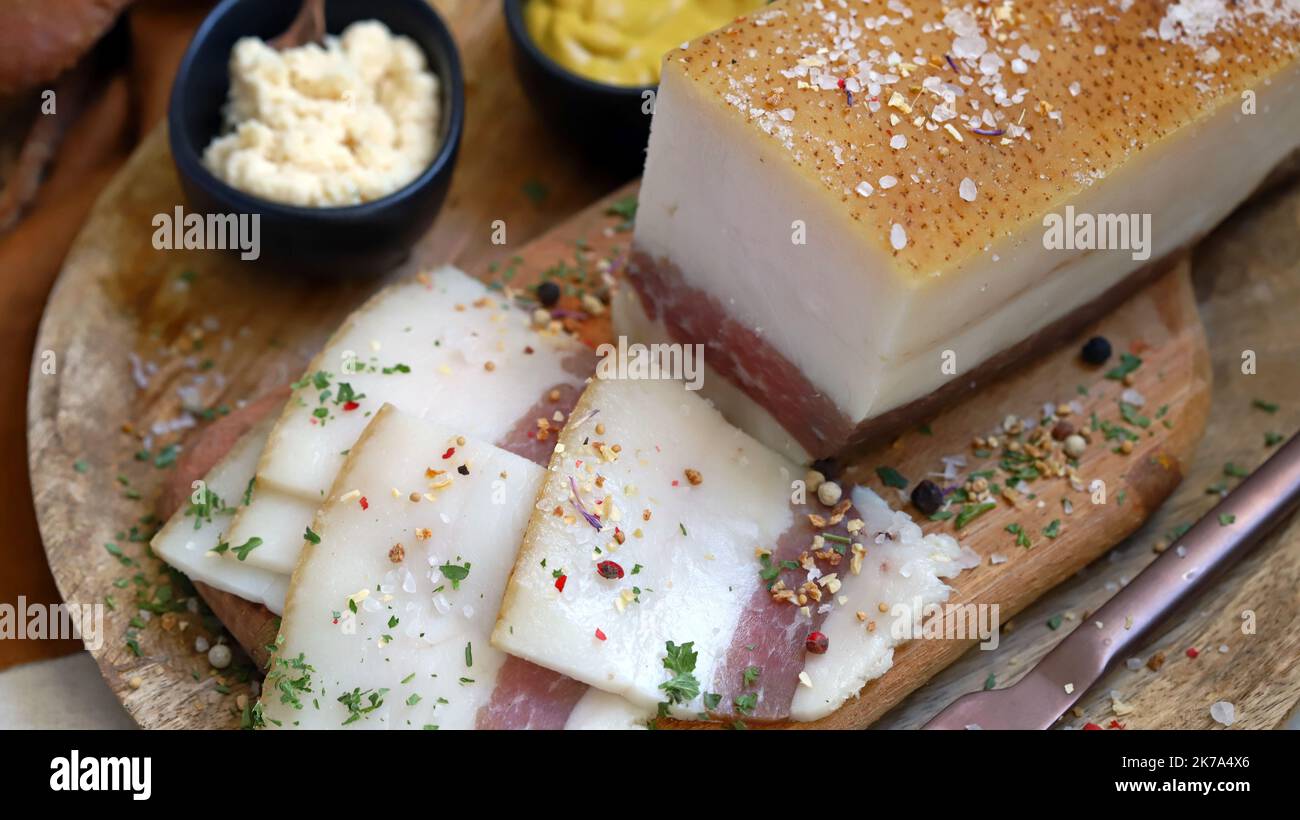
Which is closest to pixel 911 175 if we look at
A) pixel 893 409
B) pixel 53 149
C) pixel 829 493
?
pixel 893 409

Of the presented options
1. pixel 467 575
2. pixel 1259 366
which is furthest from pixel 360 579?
pixel 1259 366

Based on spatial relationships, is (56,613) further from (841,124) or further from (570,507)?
(841,124)

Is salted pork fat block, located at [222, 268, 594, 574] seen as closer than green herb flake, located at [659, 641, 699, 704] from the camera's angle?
No

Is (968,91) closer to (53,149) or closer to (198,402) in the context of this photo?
(198,402)

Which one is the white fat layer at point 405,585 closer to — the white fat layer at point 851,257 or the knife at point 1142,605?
the white fat layer at point 851,257

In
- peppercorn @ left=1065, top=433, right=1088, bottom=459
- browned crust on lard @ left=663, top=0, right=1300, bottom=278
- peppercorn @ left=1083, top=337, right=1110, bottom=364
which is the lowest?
peppercorn @ left=1065, top=433, right=1088, bottom=459

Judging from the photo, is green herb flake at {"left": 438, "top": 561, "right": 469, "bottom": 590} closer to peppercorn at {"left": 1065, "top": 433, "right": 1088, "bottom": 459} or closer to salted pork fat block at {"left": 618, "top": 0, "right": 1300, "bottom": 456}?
salted pork fat block at {"left": 618, "top": 0, "right": 1300, "bottom": 456}

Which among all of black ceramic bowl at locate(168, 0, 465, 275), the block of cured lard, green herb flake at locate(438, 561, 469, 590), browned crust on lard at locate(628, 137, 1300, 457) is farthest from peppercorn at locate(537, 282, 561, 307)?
green herb flake at locate(438, 561, 469, 590)

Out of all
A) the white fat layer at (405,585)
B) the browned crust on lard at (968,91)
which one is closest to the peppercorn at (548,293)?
the white fat layer at (405,585)
